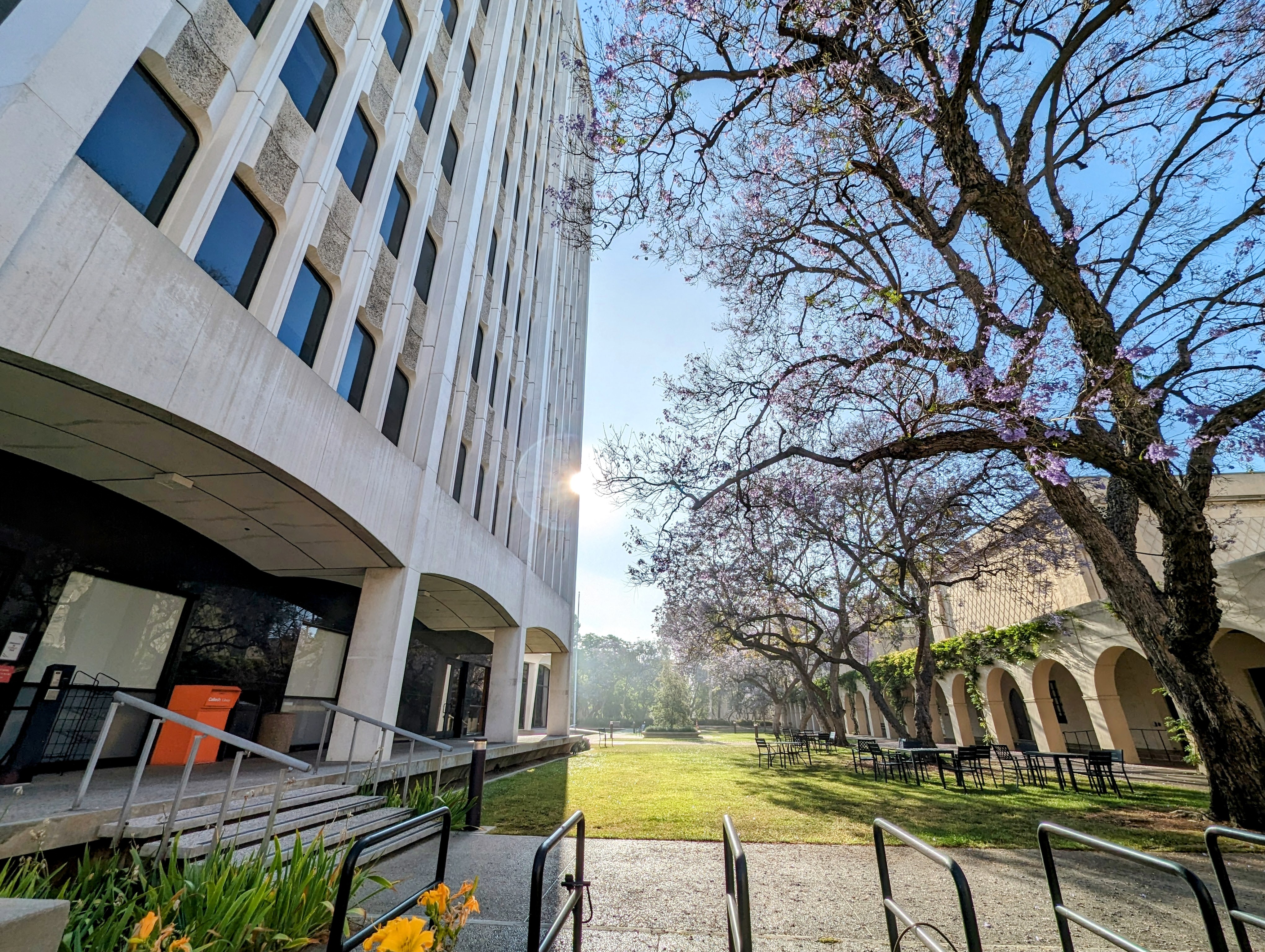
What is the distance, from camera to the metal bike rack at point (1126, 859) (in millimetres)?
2162

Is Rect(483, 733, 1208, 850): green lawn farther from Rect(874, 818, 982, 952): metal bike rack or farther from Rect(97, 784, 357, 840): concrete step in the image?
Rect(874, 818, 982, 952): metal bike rack

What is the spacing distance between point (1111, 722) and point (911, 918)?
1992 centimetres

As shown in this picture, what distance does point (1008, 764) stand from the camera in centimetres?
1855

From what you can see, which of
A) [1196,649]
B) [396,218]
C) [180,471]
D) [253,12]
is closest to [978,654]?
[1196,649]

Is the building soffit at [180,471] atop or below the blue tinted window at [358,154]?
below

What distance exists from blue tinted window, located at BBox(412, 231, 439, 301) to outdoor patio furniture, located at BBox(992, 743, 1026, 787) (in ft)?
54.2

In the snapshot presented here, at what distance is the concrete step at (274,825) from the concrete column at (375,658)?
177 cm

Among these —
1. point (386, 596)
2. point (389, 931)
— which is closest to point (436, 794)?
point (386, 596)

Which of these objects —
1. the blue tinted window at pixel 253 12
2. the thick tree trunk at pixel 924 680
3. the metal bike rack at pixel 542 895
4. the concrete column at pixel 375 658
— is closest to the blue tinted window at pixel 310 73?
the blue tinted window at pixel 253 12

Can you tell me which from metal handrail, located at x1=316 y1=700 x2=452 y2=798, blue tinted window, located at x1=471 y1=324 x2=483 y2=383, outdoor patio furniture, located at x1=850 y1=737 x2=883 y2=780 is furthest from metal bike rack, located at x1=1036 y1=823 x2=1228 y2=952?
blue tinted window, located at x1=471 y1=324 x2=483 y2=383

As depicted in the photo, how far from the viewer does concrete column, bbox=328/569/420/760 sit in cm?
872

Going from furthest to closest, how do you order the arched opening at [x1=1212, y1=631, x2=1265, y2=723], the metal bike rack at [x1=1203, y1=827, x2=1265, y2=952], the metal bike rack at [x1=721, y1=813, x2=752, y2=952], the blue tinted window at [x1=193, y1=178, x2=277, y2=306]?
the arched opening at [x1=1212, y1=631, x2=1265, y2=723], the blue tinted window at [x1=193, y1=178, x2=277, y2=306], the metal bike rack at [x1=1203, y1=827, x2=1265, y2=952], the metal bike rack at [x1=721, y1=813, x2=752, y2=952]

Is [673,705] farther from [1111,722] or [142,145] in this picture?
[142,145]

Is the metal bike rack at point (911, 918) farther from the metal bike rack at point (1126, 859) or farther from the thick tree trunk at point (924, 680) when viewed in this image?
the thick tree trunk at point (924, 680)
